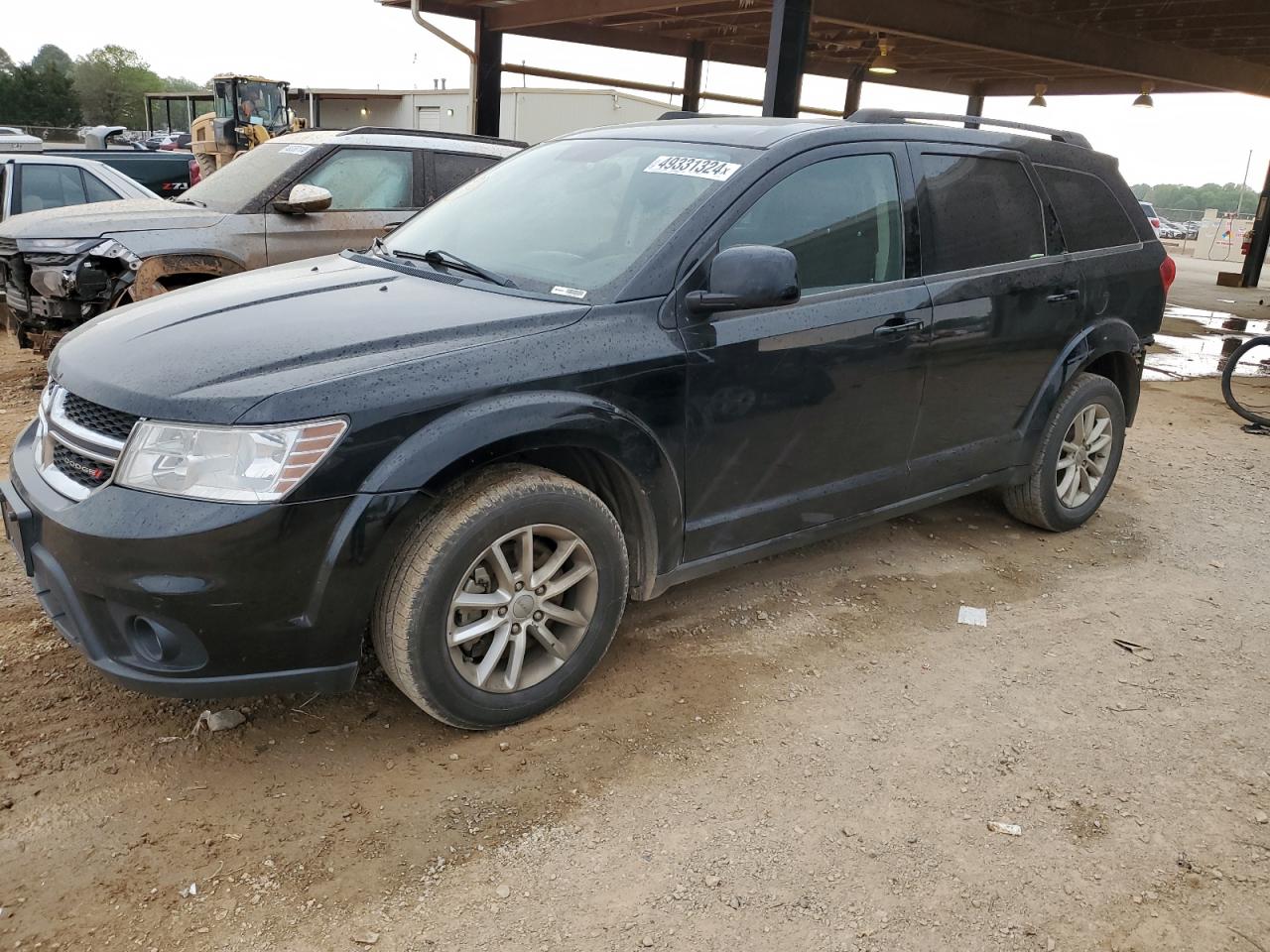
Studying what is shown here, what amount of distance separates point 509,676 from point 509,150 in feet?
19.1

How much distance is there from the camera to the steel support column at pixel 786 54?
372 inches

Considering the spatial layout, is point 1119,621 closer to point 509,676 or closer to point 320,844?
point 509,676

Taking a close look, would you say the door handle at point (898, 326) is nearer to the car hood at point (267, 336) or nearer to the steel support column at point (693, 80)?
the car hood at point (267, 336)

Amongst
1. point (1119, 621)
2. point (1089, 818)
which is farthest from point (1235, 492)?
point (1089, 818)

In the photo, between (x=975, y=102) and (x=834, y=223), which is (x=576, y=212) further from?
(x=975, y=102)

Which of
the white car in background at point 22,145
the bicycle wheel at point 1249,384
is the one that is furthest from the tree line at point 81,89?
the bicycle wheel at point 1249,384

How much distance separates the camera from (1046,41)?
13.7 m

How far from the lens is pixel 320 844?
8.21ft

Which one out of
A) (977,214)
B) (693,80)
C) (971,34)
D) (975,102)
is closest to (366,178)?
(977,214)

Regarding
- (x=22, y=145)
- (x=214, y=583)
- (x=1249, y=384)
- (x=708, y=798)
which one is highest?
(x=22, y=145)

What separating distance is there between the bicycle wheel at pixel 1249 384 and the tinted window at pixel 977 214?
4405mm

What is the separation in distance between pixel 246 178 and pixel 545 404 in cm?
540

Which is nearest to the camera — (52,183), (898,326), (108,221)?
(898,326)

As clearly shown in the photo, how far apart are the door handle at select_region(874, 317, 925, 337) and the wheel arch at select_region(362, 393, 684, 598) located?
3.52 feet
